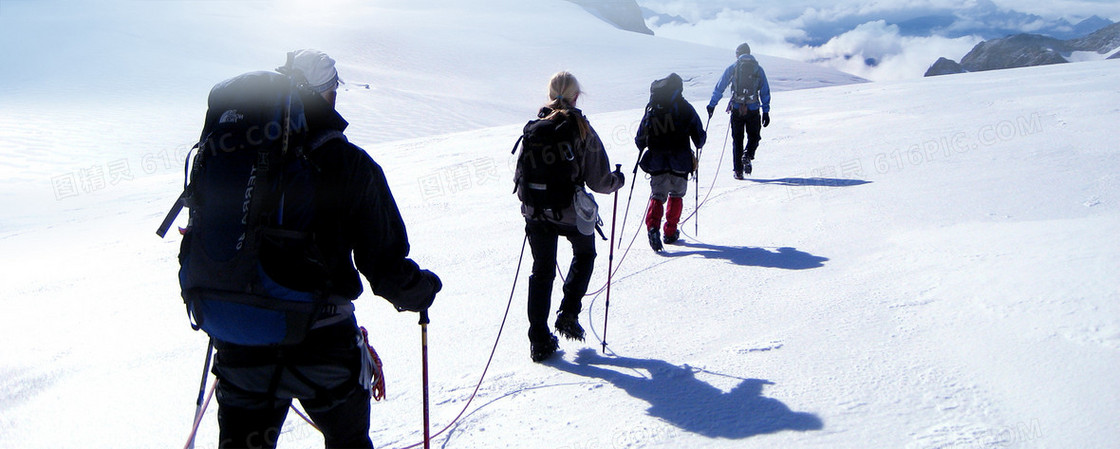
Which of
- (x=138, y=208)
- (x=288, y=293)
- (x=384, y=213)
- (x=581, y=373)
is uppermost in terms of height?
(x=384, y=213)

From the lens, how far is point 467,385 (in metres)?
3.86

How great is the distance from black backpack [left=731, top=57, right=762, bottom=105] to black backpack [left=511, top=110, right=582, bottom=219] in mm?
5527

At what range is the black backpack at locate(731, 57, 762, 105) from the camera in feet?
28.5

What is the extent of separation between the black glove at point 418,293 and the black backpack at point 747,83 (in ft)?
23.4

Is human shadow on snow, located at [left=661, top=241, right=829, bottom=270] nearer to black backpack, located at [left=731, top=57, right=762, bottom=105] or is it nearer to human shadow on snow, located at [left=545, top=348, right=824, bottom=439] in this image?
human shadow on snow, located at [left=545, top=348, right=824, bottom=439]

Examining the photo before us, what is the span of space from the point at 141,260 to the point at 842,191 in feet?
23.5

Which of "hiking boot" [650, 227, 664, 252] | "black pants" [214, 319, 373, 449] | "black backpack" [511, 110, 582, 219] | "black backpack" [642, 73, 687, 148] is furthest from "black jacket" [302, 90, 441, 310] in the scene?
"hiking boot" [650, 227, 664, 252]

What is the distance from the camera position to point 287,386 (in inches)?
79.7

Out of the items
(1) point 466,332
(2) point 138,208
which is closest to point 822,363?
(1) point 466,332

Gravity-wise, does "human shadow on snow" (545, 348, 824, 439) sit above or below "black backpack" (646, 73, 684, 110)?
below

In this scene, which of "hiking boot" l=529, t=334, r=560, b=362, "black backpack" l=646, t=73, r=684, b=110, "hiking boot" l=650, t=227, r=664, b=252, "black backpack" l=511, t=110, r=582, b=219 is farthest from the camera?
"hiking boot" l=650, t=227, r=664, b=252

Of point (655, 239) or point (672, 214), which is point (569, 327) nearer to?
point (655, 239)

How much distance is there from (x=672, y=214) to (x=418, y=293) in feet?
14.2

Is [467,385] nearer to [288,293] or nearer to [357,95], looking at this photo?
[288,293]
